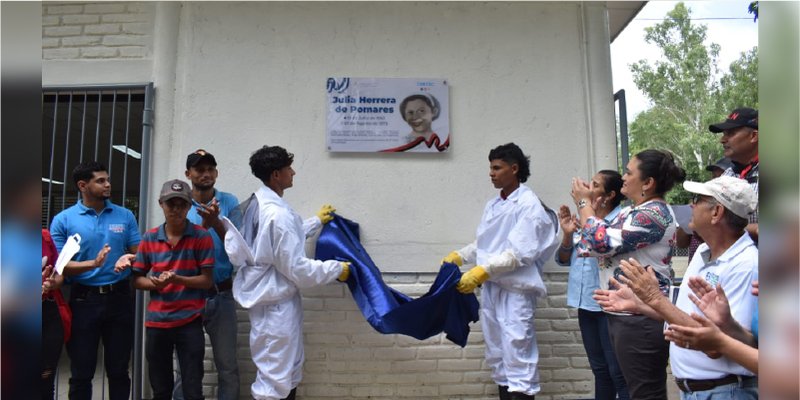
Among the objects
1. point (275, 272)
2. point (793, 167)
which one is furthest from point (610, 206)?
point (793, 167)

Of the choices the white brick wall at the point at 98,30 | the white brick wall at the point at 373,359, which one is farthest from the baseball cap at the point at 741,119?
the white brick wall at the point at 98,30

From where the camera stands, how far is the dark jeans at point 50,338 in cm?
293

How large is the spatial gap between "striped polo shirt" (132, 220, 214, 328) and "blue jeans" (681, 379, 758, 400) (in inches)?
104

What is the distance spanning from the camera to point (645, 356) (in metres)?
2.49

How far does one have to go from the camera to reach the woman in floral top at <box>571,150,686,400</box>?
2.49 m

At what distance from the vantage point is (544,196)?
12.8 feet

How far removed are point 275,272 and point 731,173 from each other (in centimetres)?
263

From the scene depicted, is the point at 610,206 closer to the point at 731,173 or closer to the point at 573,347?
the point at 731,173

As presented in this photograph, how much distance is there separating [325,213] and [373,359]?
1.14m

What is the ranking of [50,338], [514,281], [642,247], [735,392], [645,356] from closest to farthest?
1. [735,392]
2. [645,356]
3. [642,247]
4. [50,338]
5. [514,281]

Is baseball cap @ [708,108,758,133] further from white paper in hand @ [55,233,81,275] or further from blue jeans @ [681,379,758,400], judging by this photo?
white paper in hand @ [55,233,81,275]

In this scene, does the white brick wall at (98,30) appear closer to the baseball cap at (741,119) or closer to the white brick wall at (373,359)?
the white brick wall at (373,359)

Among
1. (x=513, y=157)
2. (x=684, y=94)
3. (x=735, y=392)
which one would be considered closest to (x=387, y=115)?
(x=513, y=157)

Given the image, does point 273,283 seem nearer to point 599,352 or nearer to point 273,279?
point 273,279
